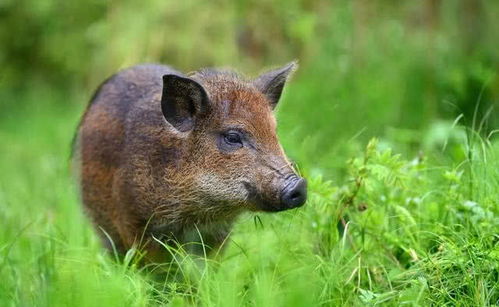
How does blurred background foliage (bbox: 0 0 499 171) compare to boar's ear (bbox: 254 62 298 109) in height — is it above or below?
below

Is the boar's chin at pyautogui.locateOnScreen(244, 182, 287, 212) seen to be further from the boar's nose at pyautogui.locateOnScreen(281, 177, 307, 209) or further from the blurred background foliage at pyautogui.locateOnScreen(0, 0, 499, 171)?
the blurred background foliage at pyautogui.locateOnScreen(0, 0, 499, 171)

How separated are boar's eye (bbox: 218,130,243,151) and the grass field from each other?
0.40m

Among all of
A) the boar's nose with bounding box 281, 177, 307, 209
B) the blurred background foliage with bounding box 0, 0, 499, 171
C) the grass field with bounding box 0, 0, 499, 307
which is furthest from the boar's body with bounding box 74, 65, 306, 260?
the blurred background foliage with bounding box 0, 0, 499, 171

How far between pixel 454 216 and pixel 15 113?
804 centimetres

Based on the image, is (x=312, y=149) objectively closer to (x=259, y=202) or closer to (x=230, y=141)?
(x=230, y=141)

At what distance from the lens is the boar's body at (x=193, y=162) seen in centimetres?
464

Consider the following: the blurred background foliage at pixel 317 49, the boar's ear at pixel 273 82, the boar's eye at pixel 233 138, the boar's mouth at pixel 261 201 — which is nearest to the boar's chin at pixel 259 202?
the boar's mouth at pixel 261 201

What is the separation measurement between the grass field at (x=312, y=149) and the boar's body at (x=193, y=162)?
0.20 metres

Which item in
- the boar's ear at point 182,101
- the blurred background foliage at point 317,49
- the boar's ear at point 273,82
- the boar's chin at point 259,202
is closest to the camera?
the boar's chin at point 259,202

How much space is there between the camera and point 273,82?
5.18 meters

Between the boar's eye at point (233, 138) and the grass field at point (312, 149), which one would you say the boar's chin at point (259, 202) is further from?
the boar's eye at point (233, 138)

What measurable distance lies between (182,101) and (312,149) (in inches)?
99.9

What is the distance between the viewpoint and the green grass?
13.2 ft

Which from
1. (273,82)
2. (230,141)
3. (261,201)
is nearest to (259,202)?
(261,201)
